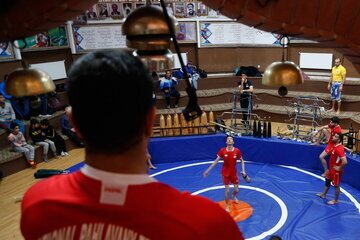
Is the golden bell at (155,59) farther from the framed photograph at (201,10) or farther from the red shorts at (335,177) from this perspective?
the framed photograph at (201,10)

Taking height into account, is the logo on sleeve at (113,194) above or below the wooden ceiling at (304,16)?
below

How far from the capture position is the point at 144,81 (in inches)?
40.0

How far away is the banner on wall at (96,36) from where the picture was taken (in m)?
13.0

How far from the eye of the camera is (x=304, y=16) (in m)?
2.25

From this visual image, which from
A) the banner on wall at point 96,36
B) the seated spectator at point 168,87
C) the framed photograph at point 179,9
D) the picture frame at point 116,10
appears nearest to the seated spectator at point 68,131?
the seated spectator at point 168,87

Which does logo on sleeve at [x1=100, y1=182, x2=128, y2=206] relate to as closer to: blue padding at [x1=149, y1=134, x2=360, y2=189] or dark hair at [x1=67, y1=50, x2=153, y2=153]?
A: dark hair at [x1=67, y1=50, x2=153, y2=153]

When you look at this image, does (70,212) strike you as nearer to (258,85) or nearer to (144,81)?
(144,81)

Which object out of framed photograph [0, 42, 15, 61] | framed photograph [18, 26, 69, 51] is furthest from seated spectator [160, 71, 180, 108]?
framed photograph [0, 42, 15, 61]

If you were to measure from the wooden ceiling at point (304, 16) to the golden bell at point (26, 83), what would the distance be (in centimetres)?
135

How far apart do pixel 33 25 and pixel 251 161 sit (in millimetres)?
8372

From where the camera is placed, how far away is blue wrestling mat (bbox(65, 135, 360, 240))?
6.16 m

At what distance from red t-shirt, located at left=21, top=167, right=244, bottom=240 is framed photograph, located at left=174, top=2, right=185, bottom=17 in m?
13.6

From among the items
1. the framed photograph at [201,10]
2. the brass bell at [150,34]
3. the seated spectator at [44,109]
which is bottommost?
the seated spectator at [44,109]

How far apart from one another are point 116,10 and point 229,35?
5292mm
